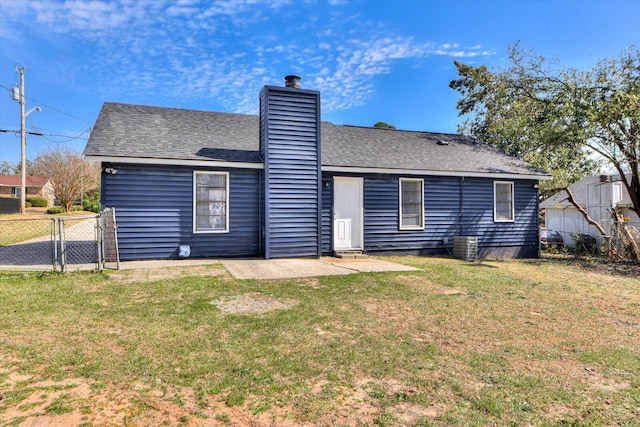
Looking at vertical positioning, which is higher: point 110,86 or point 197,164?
point 110,86

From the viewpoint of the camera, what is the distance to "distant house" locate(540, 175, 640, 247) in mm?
16086

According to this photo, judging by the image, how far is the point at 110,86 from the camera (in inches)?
757

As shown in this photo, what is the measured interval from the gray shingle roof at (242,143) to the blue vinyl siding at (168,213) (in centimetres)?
56

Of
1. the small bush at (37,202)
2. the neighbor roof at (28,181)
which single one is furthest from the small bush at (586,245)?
the neighbor roof at (28,181)

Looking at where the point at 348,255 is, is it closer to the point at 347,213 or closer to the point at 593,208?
the point at 347,213

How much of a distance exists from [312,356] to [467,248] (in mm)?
9497

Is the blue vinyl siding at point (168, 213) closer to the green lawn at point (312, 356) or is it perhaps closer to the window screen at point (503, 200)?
the green lawn at point (312, 356)

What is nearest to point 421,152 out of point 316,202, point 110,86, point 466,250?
point 466,250

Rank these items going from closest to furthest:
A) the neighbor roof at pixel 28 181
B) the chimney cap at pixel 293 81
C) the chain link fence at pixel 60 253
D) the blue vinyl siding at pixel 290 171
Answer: the chain link fence at pixel 60 253
the blue vinyl siding at pixel 290 171
the chimney cap at pixel 293 81
the neighbor roof at pixel 28 181

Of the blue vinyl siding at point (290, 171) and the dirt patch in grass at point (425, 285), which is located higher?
the blue vinyl siding at point (290, 171)

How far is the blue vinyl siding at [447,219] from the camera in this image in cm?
1150

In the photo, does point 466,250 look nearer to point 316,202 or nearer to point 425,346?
point 316,202

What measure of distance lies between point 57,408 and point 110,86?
21.0 meters

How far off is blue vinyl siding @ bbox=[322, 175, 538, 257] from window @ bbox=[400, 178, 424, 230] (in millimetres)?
175
